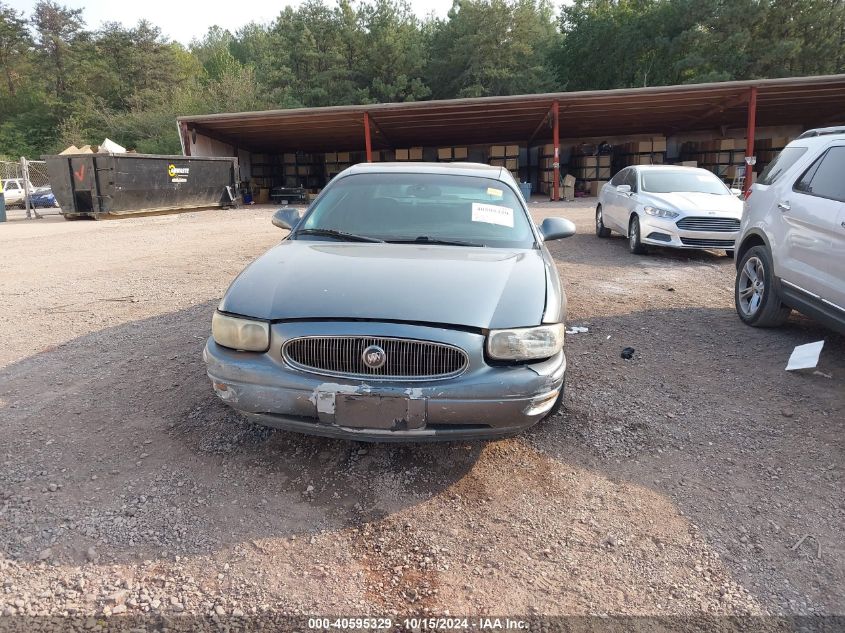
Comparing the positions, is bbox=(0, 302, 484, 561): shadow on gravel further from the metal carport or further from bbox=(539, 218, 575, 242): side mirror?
the metal carport

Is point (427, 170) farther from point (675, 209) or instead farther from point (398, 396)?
point (675, 209)

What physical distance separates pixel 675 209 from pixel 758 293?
3.84 metres

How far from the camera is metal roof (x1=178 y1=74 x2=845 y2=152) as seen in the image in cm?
1973

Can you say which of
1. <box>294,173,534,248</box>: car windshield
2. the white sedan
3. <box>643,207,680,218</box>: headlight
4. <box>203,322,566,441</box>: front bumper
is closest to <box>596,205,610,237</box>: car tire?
the white sedan

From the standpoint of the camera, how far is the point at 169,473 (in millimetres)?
2908

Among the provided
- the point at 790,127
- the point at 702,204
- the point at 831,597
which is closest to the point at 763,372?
the point at 831,597

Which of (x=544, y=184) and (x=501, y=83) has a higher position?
(x=501, y=83)

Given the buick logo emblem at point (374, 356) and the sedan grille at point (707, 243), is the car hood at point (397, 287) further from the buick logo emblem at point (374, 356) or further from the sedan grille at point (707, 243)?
the sedan grille at point (707, 243)

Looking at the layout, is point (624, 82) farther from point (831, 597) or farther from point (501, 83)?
point (831, 597)

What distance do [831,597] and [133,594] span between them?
260 cm

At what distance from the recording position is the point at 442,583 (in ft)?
7.23

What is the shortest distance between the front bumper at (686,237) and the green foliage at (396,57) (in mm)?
30067

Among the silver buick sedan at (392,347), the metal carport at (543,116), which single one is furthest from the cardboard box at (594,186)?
the silver buick sedan at (392,347)

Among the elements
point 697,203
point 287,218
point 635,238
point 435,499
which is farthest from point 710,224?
point 435,499
